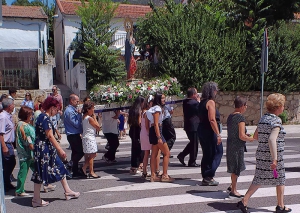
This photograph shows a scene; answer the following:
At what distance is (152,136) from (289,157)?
4.36 m

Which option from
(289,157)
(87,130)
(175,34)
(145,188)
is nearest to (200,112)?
(145,188)

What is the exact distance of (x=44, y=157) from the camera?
604 centimetres

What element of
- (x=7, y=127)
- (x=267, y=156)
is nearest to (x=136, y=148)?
(x=7, y=127)

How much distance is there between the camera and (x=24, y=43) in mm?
23469

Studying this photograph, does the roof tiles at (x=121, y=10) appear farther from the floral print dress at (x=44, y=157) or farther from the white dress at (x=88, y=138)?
the floral print dress at (x=44, y=157)

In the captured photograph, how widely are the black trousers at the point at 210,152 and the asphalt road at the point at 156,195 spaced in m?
0.32

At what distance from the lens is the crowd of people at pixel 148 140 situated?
538 centimetres

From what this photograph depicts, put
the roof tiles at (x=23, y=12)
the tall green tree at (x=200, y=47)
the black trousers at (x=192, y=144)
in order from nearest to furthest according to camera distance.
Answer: the black trousers at (x=192, y=144)
the tall green tree at (x=200, y=47)
the roof tiles at (x=23, y=12)

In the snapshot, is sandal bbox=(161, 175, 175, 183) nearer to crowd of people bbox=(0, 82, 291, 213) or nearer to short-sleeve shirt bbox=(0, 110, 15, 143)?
crowd of people bbox=(0, 82, 291, 213)

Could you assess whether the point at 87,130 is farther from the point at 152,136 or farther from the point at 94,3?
the point at 94,3

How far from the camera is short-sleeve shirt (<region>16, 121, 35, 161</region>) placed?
6.47 m

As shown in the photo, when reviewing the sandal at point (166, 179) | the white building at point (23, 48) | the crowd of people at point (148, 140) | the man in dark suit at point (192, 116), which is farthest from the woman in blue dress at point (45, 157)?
the white building at point (23, 48)

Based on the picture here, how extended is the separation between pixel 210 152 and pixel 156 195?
1.19 meters

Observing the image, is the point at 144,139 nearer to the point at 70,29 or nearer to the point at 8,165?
the point at 8,165
